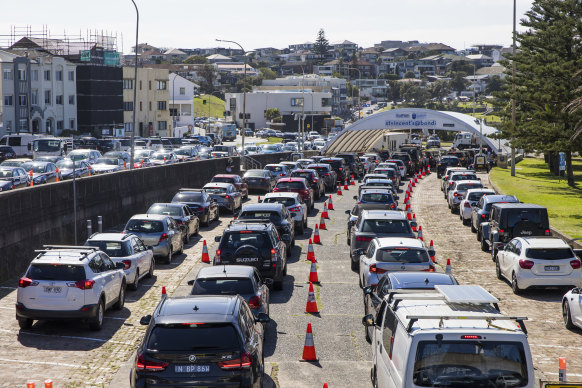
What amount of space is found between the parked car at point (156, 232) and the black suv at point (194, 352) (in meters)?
13.9

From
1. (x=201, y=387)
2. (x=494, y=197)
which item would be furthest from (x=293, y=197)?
(x=201, y=387)

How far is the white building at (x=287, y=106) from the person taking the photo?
481 ft

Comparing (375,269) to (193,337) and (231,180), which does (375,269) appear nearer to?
(193,337)

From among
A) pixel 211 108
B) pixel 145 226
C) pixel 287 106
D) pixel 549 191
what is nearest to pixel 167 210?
pixel 145 226

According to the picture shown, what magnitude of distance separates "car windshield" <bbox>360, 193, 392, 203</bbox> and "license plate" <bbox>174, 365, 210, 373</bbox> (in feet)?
65.4

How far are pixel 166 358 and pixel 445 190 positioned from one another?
126 ft

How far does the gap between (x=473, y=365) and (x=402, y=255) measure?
9.88 metres

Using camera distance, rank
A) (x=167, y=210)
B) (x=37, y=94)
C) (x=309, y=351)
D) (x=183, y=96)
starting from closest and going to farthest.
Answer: (x=309, y=351)
(x=167, y=210)
(x=37, y=94)
(x=183, y=96)

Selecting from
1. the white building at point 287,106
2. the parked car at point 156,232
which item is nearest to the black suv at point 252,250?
the parked car at point 156,232

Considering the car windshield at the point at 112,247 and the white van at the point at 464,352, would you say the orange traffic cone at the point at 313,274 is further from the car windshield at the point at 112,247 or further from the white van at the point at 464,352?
the white van at the point at 464,352

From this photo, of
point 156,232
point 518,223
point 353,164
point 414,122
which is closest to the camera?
point 156,232

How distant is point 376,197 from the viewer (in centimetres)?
2989

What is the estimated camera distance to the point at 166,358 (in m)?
10.2

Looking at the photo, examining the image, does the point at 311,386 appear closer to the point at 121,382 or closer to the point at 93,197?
the point at 121,382
